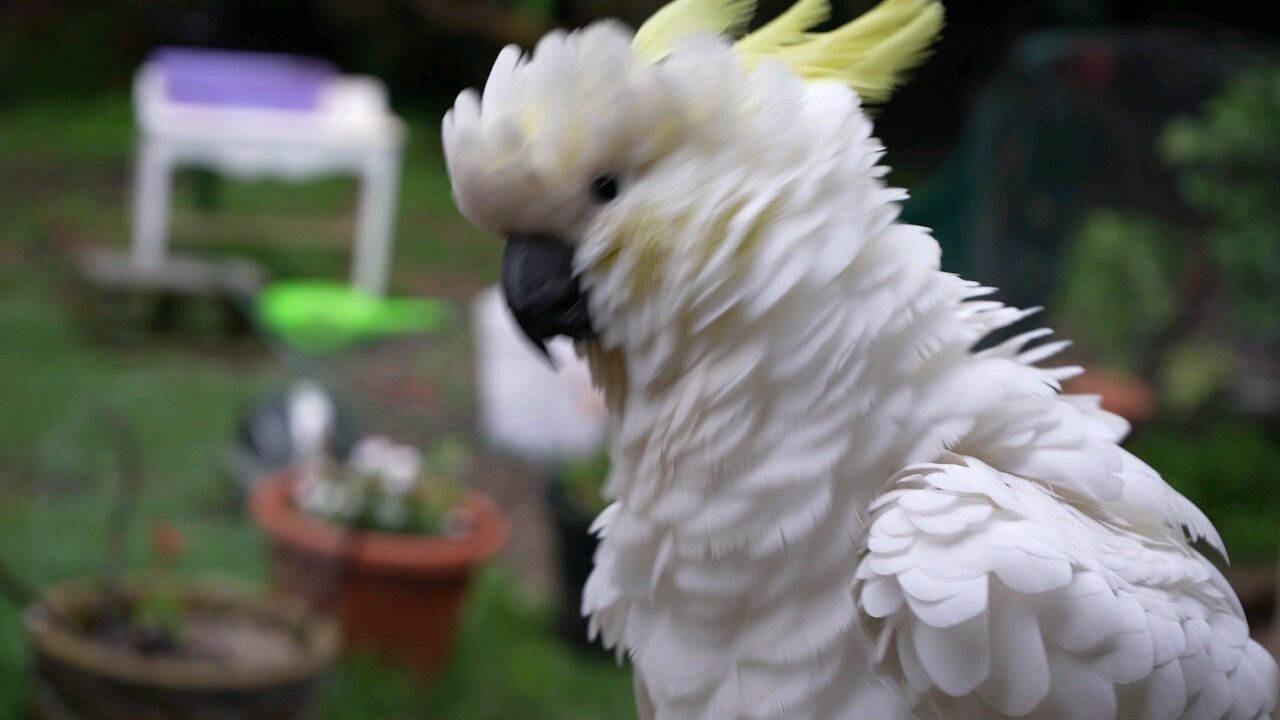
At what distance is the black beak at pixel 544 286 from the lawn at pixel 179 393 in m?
1.79

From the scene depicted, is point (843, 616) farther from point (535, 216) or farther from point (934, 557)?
point (535, 216)

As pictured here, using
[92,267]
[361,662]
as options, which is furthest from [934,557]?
[92,267]

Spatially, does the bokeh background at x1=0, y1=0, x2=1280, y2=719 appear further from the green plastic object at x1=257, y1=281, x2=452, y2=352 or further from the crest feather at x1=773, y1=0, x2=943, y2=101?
the crest feather at x1=773, y1=0, x2=943, y2=101

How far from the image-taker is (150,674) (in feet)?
7.13

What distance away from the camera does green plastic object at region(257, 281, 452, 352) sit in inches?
165

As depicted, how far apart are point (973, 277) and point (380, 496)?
132cm

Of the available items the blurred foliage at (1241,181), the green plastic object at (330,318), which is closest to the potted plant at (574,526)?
the green plastic object at (330,318)

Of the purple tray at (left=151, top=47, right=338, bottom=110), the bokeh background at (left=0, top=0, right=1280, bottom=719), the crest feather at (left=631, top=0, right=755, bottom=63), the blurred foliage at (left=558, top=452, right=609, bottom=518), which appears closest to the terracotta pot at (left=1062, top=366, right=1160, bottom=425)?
the bokeh background at (left=0, top=0, right=1280, bottom=719)

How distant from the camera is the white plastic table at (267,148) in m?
4.80

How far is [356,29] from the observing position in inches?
319

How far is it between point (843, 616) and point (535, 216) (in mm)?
389

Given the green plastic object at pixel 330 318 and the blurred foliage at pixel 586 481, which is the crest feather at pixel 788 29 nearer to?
the blurred foliage at pixel 586 481

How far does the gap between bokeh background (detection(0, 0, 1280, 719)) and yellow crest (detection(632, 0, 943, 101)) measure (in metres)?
0.63

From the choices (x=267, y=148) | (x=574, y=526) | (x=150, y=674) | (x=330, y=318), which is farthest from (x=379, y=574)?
(x=267, y=148)
